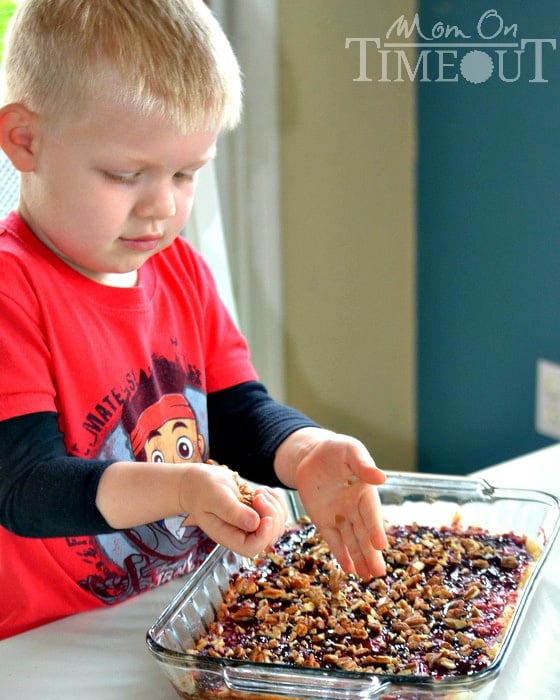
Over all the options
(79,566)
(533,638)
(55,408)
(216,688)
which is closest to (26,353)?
(55,408)

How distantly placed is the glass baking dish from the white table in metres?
0.06

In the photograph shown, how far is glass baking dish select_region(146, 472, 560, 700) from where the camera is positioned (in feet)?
2.55

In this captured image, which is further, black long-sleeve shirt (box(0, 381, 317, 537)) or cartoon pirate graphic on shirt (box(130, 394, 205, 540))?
cartoon pirate graphic on shirt (box(130, 394, 205, 540))

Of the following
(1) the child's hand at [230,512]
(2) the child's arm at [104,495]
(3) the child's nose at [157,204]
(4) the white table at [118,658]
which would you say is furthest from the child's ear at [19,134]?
(4) the white table at [118,658]

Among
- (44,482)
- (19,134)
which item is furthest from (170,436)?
(19,134)

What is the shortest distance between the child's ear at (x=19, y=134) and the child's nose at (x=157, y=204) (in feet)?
0.39

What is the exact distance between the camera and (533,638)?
100 centimetres

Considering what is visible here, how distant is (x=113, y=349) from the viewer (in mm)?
1081

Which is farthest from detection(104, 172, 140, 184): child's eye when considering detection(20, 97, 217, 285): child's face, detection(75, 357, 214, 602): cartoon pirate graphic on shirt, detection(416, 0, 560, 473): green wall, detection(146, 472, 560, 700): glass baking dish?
detection(416, 0, 560, 473): green wall

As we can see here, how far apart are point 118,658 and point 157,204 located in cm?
43

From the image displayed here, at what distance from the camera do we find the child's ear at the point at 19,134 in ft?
3.23

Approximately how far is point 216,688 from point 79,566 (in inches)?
11.9

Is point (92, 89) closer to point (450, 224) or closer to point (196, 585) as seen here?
point (196, 585)

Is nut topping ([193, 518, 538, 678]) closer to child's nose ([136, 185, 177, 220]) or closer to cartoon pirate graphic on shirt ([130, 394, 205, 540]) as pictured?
cartoon pirate graphic on shirt ([130, 394, 205, 540])
